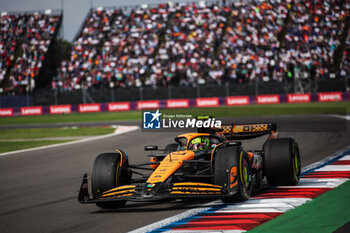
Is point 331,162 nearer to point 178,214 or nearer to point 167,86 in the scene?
point 178,214

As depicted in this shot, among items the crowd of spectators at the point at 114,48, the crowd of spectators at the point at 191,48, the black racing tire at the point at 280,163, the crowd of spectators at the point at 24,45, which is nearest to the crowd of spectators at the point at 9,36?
the crowd of spectators at the point at 24,45

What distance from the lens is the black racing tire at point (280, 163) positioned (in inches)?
311

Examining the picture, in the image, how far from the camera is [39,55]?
1763 inches

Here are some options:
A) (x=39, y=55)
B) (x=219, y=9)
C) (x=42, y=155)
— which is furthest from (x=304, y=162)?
(x=39, y=55)

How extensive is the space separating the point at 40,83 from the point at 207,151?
127 feet

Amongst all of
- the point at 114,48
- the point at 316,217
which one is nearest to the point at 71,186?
the point at 316,217

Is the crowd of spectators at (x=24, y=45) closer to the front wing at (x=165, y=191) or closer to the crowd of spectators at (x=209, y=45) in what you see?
the crowd of spectators at (x=209, y=45)

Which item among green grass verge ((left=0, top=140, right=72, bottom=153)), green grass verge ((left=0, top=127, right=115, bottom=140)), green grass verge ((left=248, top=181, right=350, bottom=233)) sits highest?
green grass verge ((left=248, top=181, right=350, bottom=233))

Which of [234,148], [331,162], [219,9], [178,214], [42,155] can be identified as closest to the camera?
[178,214]

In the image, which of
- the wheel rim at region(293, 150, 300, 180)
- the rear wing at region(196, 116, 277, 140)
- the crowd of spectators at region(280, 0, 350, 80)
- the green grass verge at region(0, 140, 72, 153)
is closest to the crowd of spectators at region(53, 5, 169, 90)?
the crowd of spectators at region(280, 0, 350, 80)

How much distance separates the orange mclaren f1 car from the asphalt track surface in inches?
11.6

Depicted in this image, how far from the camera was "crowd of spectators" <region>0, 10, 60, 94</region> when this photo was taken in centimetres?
4325

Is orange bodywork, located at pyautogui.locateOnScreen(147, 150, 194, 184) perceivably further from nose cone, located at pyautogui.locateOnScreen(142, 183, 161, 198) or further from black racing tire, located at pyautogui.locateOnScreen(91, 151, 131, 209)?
black racing tire, located at pyautogui.locateOnScreen(91, 151, 131, 209)

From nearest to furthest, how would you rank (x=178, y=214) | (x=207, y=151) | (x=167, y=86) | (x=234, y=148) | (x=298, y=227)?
(x=298, y=227)
(x=178, y=214)
(x=234, y=148)
(x=207, y=151)
(x=167, y=86)
